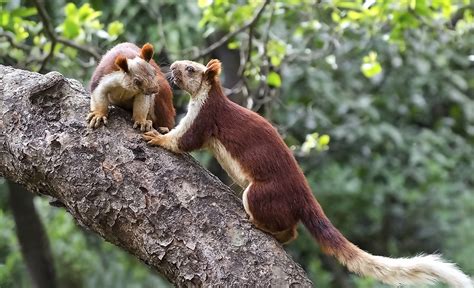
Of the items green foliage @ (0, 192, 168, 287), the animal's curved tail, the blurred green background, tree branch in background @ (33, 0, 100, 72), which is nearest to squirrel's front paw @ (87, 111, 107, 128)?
the animal's curved tail

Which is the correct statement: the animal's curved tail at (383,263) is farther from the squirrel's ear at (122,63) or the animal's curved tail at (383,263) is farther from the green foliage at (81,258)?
the green foliage at (81,258)

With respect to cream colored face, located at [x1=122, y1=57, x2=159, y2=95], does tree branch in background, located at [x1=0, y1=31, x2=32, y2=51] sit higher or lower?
lower

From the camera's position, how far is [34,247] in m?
3.99

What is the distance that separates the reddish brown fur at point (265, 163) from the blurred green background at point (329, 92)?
4.21 ft

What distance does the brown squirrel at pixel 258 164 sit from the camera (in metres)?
2.38

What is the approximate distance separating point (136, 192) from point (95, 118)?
306 mm

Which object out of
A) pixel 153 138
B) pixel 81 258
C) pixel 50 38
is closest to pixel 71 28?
pixel 50 38

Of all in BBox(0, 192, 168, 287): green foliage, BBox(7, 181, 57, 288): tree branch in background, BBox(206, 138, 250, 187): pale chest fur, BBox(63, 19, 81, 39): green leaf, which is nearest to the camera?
BBox(206, 138, 250, 187): pale chest fur

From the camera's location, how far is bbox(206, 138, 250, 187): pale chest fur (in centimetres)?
249

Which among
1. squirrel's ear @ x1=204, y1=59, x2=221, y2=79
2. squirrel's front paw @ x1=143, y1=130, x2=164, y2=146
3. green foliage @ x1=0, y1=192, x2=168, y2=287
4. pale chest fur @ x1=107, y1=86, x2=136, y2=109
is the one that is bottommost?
green foliage @ x1=0, y1=192, x2=168, y2=287

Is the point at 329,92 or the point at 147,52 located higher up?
the point at 147,52

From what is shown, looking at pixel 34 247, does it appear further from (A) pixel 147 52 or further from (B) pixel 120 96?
(A) pixel 147 52

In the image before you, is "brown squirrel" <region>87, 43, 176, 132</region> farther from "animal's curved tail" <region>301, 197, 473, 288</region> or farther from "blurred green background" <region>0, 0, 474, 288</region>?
"blurred green background" <region>0, 0, 474, 288</region>

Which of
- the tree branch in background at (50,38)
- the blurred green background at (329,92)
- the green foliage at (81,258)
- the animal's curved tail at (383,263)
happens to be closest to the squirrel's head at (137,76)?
the animal's curved tail at (383,263)
